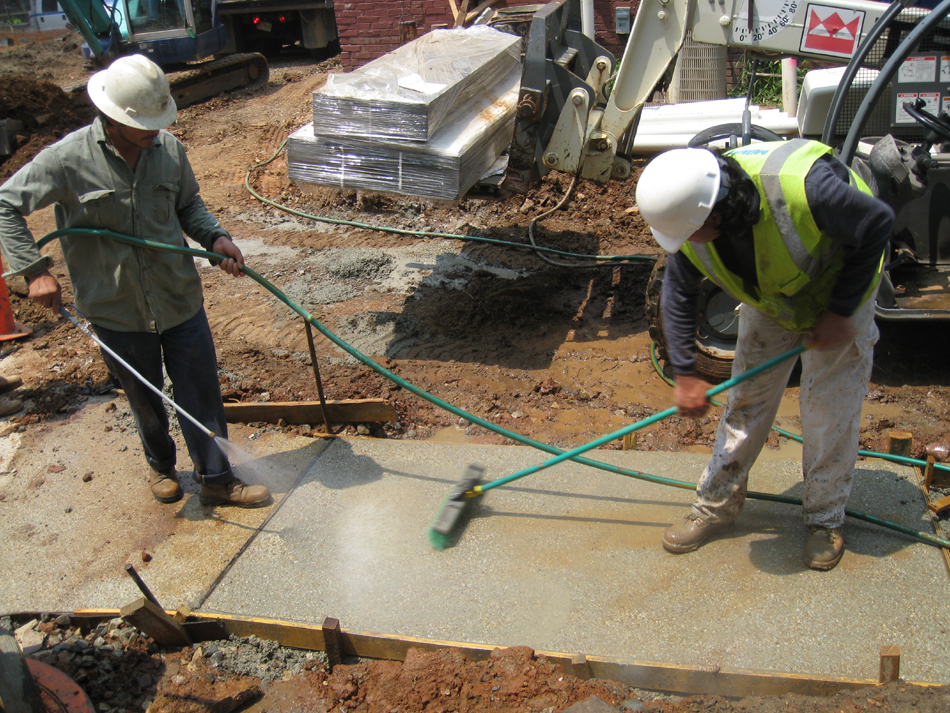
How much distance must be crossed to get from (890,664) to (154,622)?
279cm

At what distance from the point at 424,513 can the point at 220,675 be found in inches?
45.3

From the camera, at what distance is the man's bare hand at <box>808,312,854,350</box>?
2.72 meters

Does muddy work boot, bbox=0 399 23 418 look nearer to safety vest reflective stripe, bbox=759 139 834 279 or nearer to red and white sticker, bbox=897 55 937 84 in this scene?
safety vest reflective stripe, bbox=759 139 834 279

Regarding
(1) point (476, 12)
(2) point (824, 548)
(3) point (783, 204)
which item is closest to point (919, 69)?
(3) point (783, 204)

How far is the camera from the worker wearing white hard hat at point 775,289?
2.53 metres

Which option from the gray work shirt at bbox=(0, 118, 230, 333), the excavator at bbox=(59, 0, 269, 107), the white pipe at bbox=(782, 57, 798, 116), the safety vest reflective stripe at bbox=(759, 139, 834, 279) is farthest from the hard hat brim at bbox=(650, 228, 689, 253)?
the excavator at bbox=(59, 0, 269, 107)

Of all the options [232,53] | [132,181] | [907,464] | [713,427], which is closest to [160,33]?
[232,53]

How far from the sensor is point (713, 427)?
4750 mm

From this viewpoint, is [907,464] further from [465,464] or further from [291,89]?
[291,89]

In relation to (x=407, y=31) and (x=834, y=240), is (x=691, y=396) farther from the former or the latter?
(x=407, y=31)

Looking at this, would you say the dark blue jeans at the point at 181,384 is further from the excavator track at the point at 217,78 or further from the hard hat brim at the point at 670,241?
the excavator track at the point at 217,78

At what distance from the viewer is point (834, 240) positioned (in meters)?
2.64

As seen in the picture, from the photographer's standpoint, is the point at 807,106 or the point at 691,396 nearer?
the point at 691,396

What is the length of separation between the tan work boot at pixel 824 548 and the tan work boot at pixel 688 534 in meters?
0.36
